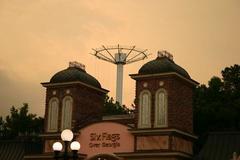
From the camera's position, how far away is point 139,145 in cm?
3503

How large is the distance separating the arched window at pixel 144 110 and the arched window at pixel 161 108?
492 millimetres

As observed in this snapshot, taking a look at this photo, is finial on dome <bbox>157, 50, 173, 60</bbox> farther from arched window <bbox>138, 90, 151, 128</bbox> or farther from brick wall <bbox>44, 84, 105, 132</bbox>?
brick wall <bbox>44, 84, 105, 132</bbox>

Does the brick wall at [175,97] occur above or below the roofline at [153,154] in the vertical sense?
above

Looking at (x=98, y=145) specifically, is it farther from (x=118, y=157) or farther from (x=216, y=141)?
(x=216, y=141)

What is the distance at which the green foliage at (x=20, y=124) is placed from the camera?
60.2m

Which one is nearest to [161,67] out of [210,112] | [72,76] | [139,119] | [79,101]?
[139,119]

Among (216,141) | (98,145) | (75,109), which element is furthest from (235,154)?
(75,109)

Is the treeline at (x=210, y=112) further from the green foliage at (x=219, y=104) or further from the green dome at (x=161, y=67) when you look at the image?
the green dome at (x=161, y=67)

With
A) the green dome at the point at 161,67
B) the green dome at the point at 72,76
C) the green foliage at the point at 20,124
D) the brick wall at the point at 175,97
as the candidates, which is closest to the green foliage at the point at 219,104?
the brick wall at the point at 175,97

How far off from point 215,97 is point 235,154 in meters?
19.1

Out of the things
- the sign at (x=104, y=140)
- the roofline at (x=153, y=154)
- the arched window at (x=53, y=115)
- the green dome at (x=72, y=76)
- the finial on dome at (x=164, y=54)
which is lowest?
the roofline at (x=153, y=154)

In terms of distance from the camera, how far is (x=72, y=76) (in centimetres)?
3894

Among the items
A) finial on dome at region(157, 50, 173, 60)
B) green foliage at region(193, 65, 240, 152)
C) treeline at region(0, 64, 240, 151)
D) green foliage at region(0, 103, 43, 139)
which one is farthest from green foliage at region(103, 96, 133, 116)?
finial on dome at region(157, 50, 173, 60)

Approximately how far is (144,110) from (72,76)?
6.03 meters
